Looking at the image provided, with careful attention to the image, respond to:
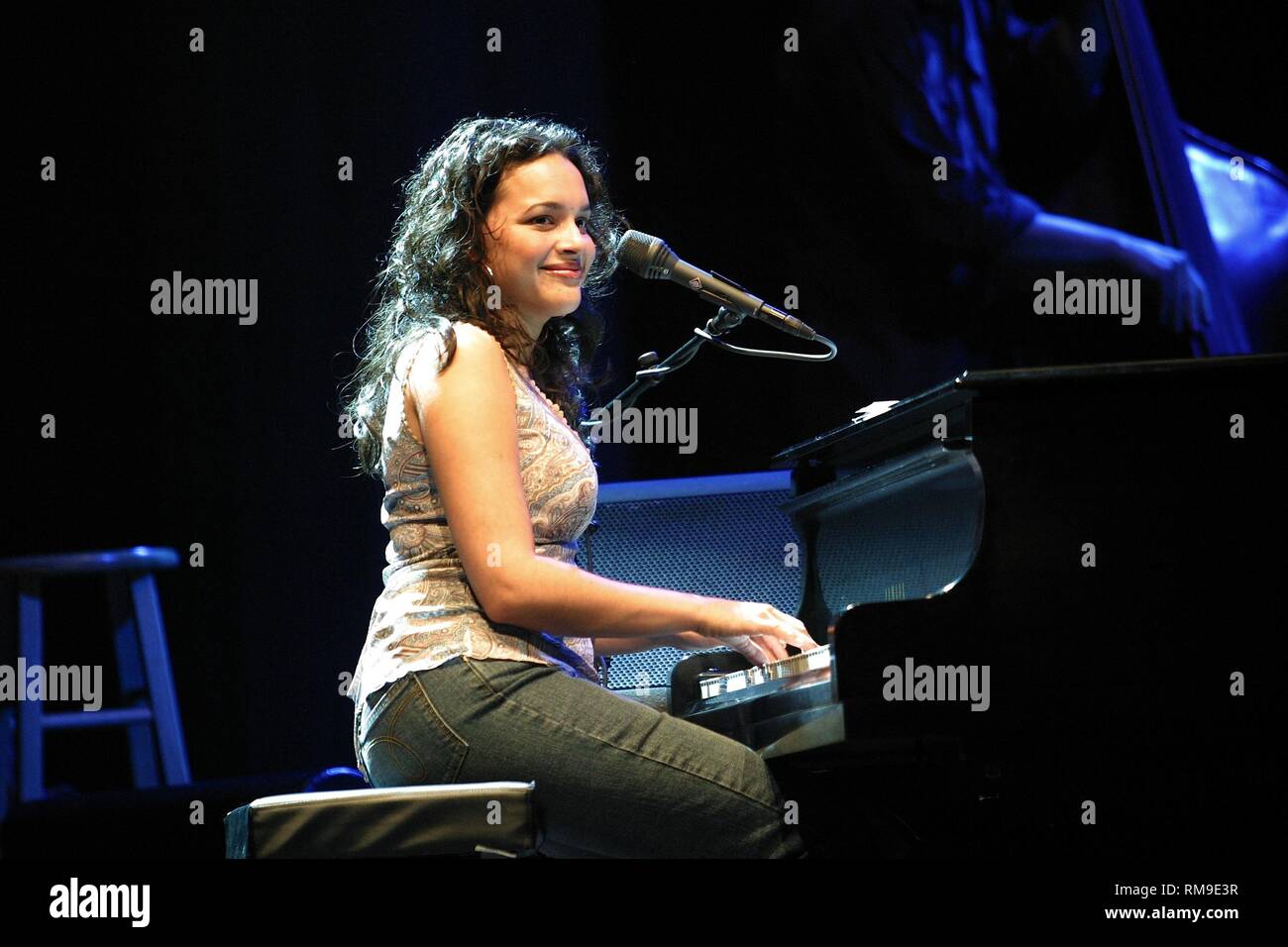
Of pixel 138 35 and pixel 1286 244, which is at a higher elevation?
pixel 138 35

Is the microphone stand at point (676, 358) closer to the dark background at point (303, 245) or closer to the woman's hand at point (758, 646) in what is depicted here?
the woman's hand at point (758, 646)

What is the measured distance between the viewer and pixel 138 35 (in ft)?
14.7

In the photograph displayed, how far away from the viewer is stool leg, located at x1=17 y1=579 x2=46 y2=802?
4.17 meters

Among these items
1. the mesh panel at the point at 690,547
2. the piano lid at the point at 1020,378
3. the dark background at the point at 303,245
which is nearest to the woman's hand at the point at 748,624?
the piano lid at the point at 1020,378

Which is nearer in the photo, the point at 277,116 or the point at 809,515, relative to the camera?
the point at 809,515

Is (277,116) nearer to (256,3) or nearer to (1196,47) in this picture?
(256,3)

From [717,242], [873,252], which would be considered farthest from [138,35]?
[873,252]

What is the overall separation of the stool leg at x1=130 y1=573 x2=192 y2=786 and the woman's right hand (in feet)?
8.50

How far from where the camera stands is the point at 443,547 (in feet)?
7.56

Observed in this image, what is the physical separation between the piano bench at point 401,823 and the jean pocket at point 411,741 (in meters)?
0.09

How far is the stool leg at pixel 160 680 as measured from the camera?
4289 millimetres
